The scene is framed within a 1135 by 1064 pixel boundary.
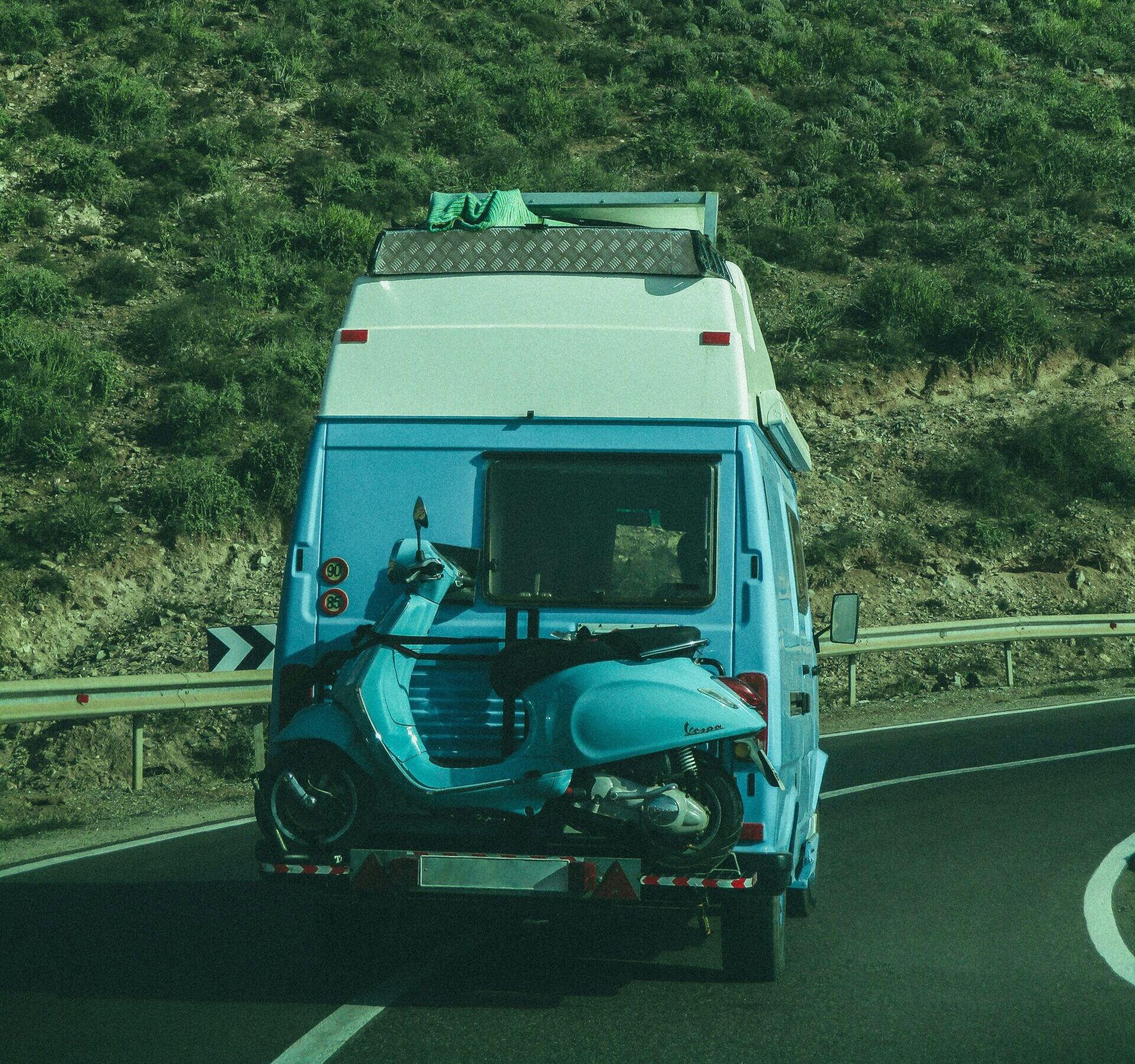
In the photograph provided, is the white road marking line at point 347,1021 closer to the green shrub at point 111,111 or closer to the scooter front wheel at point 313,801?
the scooter front wheel at point 313,801

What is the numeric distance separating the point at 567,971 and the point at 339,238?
78.5ft

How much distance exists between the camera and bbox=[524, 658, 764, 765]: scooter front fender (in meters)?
4.75

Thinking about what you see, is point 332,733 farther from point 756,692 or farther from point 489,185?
point 489,185

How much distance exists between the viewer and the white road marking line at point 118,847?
8328 mm

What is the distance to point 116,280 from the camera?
25.8 metres

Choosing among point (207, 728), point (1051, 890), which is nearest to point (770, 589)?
point (1051, 890)

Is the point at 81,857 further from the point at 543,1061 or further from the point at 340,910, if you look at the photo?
the point at 543,1061

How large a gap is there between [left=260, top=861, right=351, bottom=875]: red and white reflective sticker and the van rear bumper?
5.05ft

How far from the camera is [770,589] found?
5621 mm

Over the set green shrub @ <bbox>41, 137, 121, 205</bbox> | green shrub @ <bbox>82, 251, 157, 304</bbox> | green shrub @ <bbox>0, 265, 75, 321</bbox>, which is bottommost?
green shrub @ <bbox>0, 265, 75, 321</bbox>

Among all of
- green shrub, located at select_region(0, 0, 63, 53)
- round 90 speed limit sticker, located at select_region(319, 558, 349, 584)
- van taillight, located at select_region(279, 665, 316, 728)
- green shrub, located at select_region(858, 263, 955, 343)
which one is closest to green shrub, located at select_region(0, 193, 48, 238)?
green shrub, located at select_region(0, 0, 63, 53)

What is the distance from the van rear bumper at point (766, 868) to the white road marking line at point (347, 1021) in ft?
5.12

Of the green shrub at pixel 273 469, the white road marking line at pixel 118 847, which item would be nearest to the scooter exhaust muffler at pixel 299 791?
the white road marking line at pixel 118 847

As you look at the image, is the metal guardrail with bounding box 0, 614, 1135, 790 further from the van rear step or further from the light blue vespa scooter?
the van rear step
